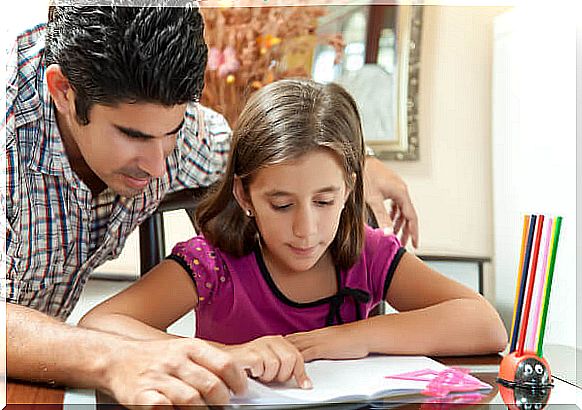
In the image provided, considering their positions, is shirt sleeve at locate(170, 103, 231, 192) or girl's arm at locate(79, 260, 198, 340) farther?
shirt sleeve at locate(170, 103, 231, 192)

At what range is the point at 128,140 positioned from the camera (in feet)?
2.15

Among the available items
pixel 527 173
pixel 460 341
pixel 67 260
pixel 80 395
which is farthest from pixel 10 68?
pixel 527 173

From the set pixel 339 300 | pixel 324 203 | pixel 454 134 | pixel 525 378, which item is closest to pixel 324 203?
pixel 324 203

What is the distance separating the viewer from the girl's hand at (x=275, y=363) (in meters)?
0.52

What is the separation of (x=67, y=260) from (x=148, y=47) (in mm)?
254

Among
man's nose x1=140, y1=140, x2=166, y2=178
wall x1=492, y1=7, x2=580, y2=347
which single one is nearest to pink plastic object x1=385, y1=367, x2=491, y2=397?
man's nose x1=140, y1=140, x2=166, y2=178

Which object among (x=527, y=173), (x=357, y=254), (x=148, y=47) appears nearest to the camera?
(x=148, y=47)

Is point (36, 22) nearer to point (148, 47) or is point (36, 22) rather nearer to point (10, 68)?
point (10, 68)

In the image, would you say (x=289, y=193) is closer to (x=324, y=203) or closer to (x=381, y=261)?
(x=324, y=203)

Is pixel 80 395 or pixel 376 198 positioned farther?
pixel 376 198

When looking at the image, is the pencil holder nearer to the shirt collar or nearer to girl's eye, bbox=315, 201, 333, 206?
girl's eye, bbox=315, 201, 333, 206

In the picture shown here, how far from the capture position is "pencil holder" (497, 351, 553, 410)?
0.54 metres

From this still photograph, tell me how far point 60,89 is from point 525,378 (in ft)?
1.38

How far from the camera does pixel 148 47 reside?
0.61 m
